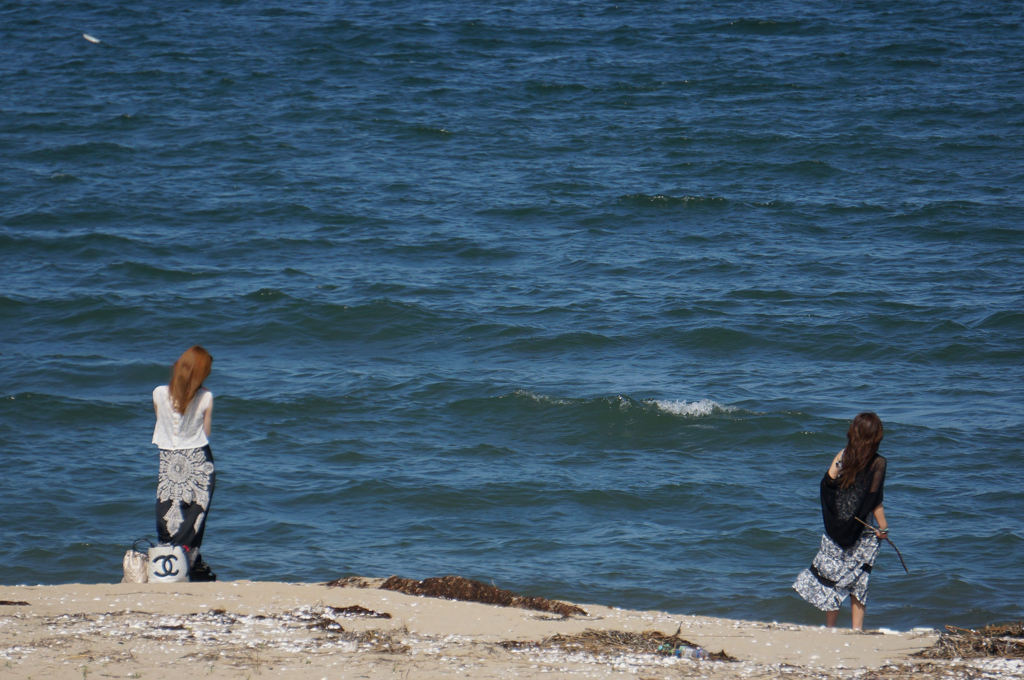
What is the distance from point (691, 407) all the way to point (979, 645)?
689cm

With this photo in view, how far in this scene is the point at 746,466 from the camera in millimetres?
11086

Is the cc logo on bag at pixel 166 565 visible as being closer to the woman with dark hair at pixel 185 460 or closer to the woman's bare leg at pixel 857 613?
the woman with dark hair at pixel 185 460

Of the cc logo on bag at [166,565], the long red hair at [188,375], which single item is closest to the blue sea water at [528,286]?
the cc logo on bag at [166,565]

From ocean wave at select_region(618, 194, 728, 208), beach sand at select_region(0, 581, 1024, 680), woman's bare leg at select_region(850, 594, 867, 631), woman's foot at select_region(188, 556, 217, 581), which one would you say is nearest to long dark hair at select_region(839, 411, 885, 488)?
woman's bare leg at select_region(850, 594, 867, 631)

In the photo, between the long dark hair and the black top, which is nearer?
the long dark hair

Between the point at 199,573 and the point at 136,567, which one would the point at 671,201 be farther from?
the point at 136,567

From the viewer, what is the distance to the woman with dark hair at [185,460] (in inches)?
244

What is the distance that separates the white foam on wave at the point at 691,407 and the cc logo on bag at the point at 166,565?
698 centimetres

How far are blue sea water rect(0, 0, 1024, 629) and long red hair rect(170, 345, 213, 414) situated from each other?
2.91m

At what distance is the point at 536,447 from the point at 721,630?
5.80 m

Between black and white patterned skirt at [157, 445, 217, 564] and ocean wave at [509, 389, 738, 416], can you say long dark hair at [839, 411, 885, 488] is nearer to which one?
black and white patterned skirt at [157, 445, 217, 564]

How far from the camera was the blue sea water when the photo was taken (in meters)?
9.59

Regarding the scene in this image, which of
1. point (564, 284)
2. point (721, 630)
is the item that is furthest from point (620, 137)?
point (721, 630)

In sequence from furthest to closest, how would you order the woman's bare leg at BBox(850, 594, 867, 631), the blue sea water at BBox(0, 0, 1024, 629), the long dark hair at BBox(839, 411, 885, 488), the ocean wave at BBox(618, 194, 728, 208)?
1. the ocean wave at BBox(618, 194, 728, 208)
2. the blue sea water at BBox(0, 0, 1024, 629)
3. the woman's bare leg at BBox(850, 594, 867, 631)
4. the long dark hair at BBox(839, 411, 885, 488)
